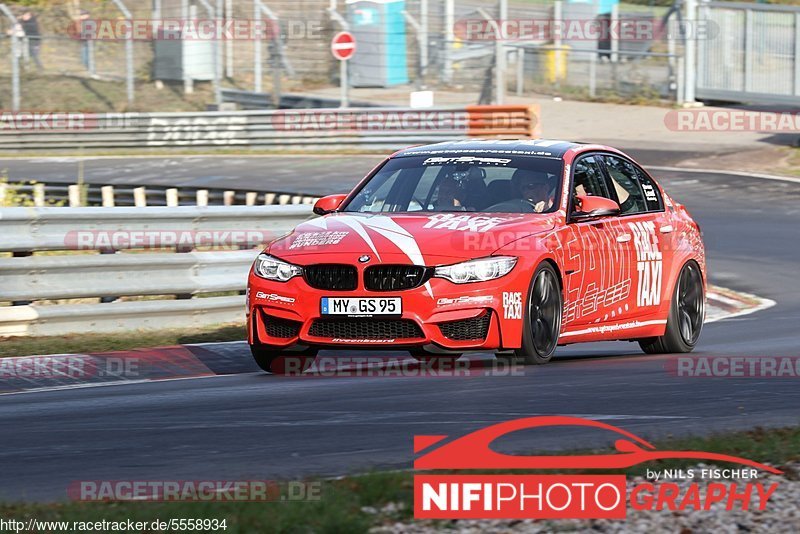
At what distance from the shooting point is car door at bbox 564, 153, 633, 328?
31.5 ft

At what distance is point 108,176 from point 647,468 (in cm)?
2513

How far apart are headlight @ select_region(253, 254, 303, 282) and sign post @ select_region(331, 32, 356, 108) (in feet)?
80.5

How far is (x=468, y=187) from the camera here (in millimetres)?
9898

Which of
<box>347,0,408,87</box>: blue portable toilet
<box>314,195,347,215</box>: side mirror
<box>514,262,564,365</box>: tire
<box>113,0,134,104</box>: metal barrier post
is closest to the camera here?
<box>514,262,564,365</box>: tire

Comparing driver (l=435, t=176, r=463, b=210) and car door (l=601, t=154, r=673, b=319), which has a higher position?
driver (l=435, t=176, r=463, b=210)

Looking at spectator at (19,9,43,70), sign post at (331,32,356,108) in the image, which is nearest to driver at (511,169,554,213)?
sign post at (331,32,356,108)

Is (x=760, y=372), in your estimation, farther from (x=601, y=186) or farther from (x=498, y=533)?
(x=498, y=533)

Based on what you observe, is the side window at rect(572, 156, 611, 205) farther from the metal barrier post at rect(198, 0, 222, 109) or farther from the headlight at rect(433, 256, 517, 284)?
the metal barrier post at rect(198, 0, 222, 109)

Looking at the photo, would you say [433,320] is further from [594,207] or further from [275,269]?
[594,207]

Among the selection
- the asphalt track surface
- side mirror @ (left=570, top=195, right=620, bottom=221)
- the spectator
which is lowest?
the asphalt track surface

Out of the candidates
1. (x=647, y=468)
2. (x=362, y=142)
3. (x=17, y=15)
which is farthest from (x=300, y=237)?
(x=17, y=15)

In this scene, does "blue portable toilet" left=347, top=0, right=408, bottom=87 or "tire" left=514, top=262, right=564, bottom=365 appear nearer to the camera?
"tire" left=514, top=262, right=564, bottom=365

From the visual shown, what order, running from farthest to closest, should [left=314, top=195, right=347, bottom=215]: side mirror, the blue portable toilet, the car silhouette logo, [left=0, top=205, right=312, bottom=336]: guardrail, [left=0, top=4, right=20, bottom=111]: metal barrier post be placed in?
[left=0, top=4, right=20, bottom=111]: metal barrier post < the blue portable toilet < [left=0, top=205, right=312, bottom=336]: guardrail < [left=314, top=195, right=347, bottom=215]: side mirror < the car silhouette logo

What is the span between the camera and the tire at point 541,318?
8992 millimetres
